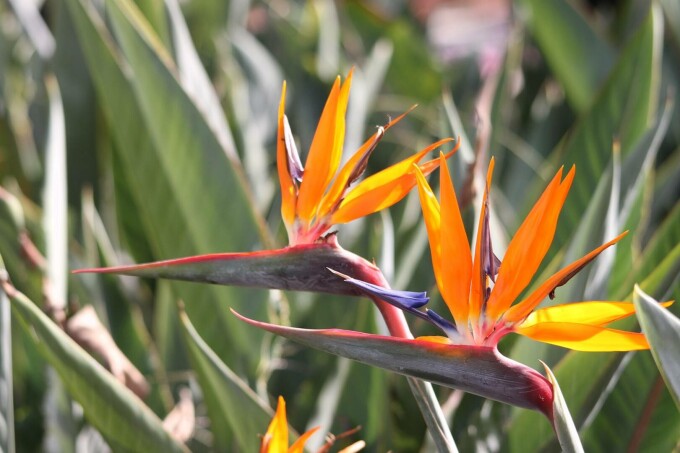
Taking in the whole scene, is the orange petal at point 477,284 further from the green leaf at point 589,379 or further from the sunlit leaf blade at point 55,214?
the sunlit leaf blade at point 55,214

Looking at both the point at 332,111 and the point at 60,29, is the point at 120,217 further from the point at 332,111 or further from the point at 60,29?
the point at 332,111

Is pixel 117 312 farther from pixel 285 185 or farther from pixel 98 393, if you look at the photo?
pixel 285 185

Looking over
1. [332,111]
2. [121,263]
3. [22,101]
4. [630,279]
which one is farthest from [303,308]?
[22,101]

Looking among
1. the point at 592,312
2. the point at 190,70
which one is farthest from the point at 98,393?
the point at 190,70

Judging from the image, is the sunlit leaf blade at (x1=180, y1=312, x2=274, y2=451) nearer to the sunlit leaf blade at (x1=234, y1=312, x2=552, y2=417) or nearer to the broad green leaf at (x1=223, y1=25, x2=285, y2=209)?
the sunlit leaf blade at (x1=234, y1=312, x2=552, y2=417)

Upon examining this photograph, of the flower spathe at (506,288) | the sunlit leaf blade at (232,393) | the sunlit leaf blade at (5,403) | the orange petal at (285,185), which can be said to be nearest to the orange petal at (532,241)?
the flower spathe at (506,288)
